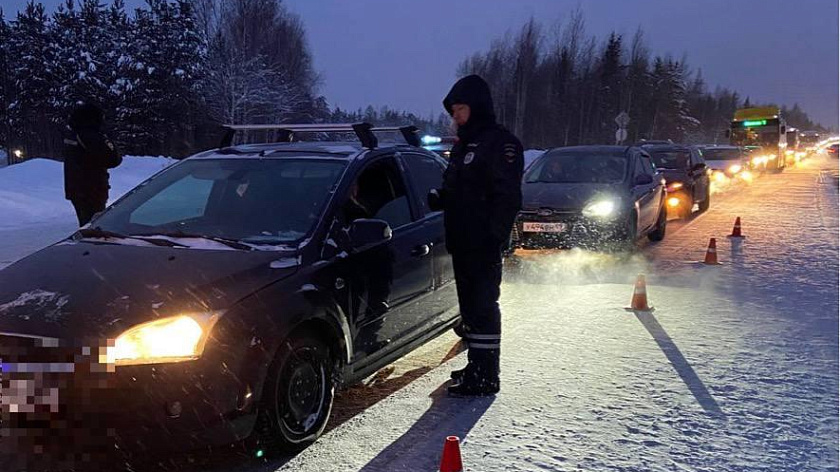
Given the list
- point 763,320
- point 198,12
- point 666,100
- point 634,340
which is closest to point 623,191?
point 763,320

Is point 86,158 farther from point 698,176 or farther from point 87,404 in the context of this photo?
point 698,176

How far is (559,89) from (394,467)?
69785 millimetres

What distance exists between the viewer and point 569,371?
4742mm

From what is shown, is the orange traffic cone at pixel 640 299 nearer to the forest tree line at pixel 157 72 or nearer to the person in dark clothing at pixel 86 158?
the person in dark clothing at pixel 86 158

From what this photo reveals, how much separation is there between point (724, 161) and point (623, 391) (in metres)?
23.0

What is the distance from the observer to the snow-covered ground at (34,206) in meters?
10.3

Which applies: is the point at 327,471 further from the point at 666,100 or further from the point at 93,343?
the point at 666,100

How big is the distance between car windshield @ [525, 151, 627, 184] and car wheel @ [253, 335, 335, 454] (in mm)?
7282

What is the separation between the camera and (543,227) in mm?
9164

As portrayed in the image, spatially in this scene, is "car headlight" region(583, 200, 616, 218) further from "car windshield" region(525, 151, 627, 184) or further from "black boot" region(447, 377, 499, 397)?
"black boot" region(447, 377, 499, 397)

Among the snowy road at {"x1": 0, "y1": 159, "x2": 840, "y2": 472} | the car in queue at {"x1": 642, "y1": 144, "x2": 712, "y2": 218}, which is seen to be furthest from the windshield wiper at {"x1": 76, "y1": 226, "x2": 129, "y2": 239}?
the car in queue at {"x1": 642, "y1": 144, "x2": 712, "y2": 218}

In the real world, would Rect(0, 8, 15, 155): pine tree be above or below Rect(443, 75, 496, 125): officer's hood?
above

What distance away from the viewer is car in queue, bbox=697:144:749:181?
79.9ft

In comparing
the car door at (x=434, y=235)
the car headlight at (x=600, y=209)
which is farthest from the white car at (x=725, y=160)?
the car door at (x=434, y=235)
